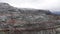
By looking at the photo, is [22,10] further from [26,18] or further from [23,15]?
[26,18]

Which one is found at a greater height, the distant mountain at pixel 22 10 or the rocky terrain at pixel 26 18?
the distant mountain at pixel 22 10

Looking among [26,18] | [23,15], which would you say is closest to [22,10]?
[23,15]

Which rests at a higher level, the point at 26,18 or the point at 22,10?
the point at 22,10

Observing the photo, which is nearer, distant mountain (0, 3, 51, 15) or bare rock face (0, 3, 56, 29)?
bare rock face (0, 3, 56, 29)

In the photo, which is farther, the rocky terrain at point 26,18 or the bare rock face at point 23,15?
the bare rock face at point 23,15

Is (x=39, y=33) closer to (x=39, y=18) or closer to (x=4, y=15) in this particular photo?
(x=39, y=18)

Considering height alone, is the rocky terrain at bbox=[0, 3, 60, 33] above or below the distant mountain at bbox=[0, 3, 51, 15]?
below

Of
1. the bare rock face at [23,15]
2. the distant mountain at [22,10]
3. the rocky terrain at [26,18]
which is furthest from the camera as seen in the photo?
the distant mountain at [22,10]

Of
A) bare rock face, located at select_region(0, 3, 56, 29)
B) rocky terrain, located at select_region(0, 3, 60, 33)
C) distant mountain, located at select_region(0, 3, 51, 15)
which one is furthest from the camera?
distant mountain, located at select_region(0, 3, 51, 15)

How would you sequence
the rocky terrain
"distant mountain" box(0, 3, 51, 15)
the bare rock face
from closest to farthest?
the rocky terrain → the bare rock face → "distant mountain" box(0, 3, 51, 15)

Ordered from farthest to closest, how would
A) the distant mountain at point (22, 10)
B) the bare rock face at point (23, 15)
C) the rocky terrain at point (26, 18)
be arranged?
1. the distant mountain at point (22, 10)
2. the bare rock face at point (23, 15)
3. the rocky terrain at point (26, 18)

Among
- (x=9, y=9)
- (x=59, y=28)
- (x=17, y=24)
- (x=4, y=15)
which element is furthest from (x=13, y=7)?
(x=59, y=28)
